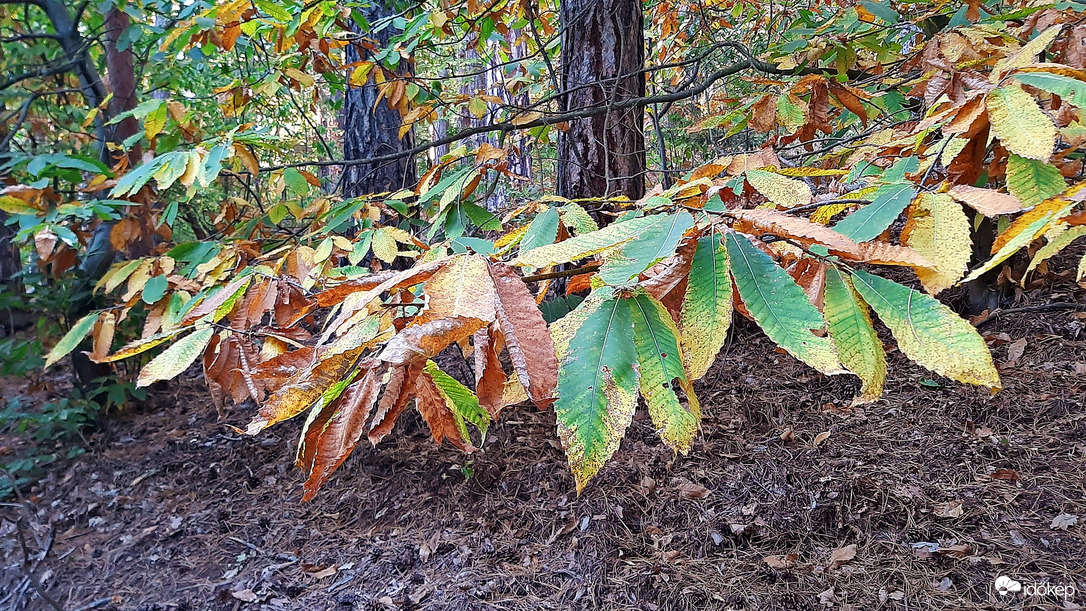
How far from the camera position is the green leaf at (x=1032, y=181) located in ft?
2.47

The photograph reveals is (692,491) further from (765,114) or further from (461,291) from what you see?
(461,291)

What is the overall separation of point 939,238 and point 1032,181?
0.87 ft

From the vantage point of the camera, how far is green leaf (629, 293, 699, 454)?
20.0 inches

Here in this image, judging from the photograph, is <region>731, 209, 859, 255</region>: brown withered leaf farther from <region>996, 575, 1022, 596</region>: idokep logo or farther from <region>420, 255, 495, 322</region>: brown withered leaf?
<region>996, 575, 1022, 596</region>: idokep logo

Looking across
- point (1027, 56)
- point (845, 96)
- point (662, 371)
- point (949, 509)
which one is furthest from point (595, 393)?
point (949, 509)

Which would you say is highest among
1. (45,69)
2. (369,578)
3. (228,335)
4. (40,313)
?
(45,69)

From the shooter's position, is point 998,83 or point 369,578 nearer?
point 998,83

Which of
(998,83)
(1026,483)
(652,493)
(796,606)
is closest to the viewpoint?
(998,83)

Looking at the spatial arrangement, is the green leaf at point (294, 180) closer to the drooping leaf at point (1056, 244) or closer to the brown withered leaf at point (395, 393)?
the brown withered leaf at point (395, 393)

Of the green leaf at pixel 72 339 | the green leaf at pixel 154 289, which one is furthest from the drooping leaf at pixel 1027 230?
the green leaf at pixel 154 289

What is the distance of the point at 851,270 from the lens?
63 cm

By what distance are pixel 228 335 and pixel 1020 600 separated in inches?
84.7

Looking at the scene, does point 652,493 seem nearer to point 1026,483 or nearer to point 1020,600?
point 1020,600

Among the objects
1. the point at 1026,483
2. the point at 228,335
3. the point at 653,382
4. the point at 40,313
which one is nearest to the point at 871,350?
the point at 653,382
